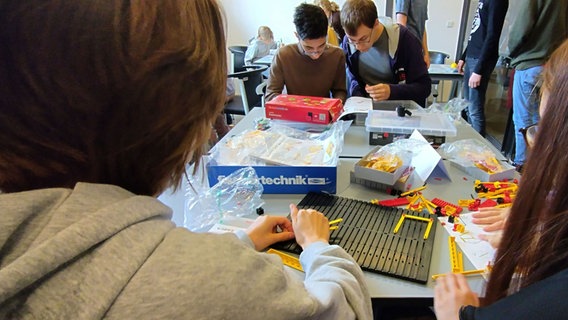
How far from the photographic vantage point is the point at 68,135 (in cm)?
46

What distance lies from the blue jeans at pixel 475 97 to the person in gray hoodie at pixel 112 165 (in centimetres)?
273

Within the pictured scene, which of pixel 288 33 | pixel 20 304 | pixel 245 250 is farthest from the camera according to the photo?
pixel 288 33

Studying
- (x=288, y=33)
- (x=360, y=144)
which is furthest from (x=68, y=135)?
(x=288, y=33)

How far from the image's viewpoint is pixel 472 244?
0.91 meters

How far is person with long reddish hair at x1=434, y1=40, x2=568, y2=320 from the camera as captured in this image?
0.54 m

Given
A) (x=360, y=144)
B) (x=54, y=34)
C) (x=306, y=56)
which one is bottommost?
(x=360, y=144)

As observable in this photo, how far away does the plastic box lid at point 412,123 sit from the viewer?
1.50 m

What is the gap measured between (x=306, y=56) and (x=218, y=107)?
173 cm

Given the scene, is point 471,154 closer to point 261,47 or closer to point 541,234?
point 541,234

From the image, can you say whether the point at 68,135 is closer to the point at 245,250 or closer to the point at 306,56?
the point at 245,250

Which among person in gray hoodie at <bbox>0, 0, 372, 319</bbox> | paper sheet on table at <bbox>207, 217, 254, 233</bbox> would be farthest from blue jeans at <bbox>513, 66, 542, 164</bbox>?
person in gray hoodie at <bbox>0, 0, 372, 319</bbox>

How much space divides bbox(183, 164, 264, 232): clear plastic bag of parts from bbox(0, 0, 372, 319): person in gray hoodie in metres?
0.51

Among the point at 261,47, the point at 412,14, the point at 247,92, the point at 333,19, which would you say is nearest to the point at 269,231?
the point at 247,92

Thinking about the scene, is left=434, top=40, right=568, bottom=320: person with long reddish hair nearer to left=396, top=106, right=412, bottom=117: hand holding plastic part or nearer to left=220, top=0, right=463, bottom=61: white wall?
left=396, top=106, right=412, bottom=117: hand holding plastic part
